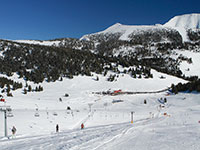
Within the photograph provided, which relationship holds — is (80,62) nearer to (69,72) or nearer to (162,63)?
(69,72)

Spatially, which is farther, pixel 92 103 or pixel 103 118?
pixel 92 103

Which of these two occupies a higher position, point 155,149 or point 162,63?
point 162,63

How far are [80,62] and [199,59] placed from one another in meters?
125

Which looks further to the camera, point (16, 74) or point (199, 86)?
point (16, 74)

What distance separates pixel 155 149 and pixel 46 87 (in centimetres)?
7403

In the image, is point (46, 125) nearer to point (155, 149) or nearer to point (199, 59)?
point (155, 149)

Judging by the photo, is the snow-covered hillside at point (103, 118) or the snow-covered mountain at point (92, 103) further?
the snow-covered mountain at point (92, 103)

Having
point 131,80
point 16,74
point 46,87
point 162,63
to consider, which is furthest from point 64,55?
point 162,63

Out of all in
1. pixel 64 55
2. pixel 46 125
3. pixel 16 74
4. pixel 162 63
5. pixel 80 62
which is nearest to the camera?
pixel 46 125

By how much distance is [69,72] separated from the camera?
3930 inches

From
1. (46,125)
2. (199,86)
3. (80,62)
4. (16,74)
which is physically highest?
(80,62)

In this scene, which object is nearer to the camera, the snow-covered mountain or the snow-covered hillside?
the snow-covered hillside

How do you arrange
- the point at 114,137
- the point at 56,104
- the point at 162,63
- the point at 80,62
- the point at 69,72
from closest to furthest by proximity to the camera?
the point at 114,137 < the point at 56,104 < the point at 69,72 < the point at 80,62 < the point at 162,63

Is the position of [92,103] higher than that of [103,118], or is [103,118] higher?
[92,103]
